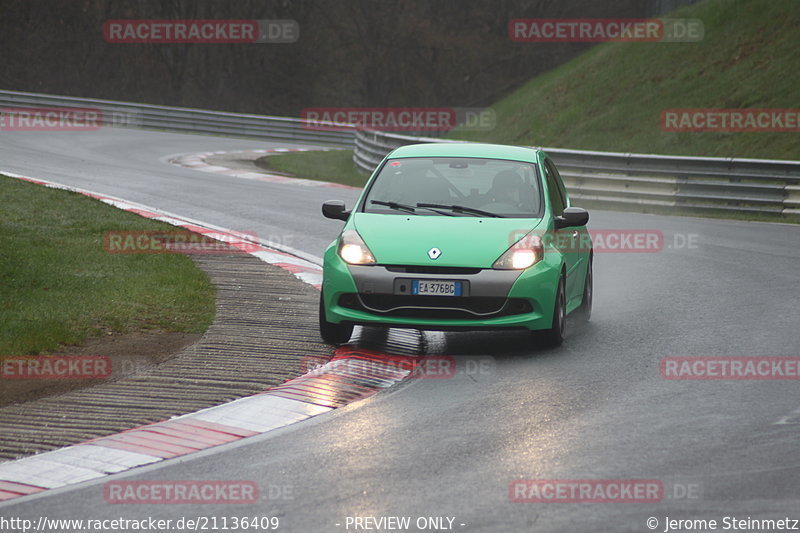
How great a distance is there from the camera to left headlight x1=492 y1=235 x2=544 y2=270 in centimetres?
905

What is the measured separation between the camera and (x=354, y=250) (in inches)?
365

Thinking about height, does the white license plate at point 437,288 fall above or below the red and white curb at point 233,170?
below

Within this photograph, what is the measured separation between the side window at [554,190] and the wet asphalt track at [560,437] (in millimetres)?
1093

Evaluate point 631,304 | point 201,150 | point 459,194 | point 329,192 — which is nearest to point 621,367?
point 459,194

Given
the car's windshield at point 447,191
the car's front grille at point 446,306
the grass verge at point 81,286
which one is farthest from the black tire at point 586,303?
the grass verge at point 81,286

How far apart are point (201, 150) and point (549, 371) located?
79.2 feet

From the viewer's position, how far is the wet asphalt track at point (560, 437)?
557 cm

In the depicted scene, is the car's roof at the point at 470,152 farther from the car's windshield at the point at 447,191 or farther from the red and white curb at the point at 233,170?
the red and white curb at the point at 233,170

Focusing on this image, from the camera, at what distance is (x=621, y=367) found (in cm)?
877

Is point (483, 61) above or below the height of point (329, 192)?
above

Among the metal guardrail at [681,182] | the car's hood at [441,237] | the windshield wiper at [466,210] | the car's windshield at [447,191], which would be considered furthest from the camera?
the metal guardrail at [681,182]

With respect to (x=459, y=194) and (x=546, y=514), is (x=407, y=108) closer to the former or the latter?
(x=459, y=194)

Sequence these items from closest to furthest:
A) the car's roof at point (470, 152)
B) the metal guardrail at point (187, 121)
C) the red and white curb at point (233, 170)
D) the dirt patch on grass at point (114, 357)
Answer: the dirt patch on grass at point (114, 357) < the car's roof at point (470, 152) < the red and white curb at point (233, 170) < the metal guardrail at point (187, 121)

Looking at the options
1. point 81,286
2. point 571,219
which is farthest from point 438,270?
point 81,286
